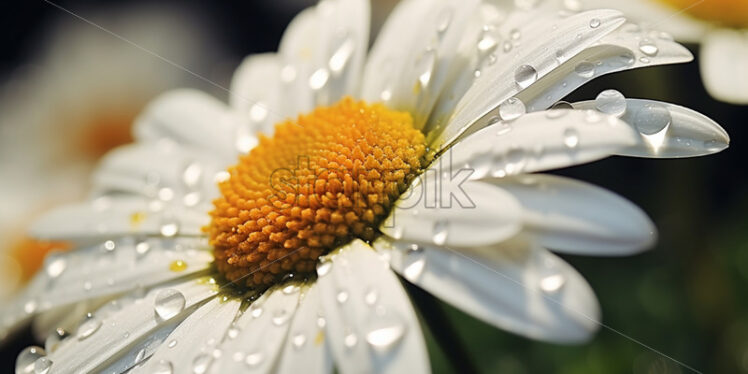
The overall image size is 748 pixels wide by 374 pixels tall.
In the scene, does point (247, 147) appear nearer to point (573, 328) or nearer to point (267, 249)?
point (267, 249)

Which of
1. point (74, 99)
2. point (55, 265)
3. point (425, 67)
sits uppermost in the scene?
point (425, 67)

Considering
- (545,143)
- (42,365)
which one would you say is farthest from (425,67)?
(42,365)

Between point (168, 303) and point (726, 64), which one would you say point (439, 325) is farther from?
point (726, 64)

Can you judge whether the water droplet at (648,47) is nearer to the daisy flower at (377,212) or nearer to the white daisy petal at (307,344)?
the daisy flower at (377,212)

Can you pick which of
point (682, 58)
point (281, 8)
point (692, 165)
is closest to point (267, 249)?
point (682, 58)

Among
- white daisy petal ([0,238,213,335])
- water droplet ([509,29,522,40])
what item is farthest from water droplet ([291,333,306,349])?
water droplet ([509,29,522,40])
